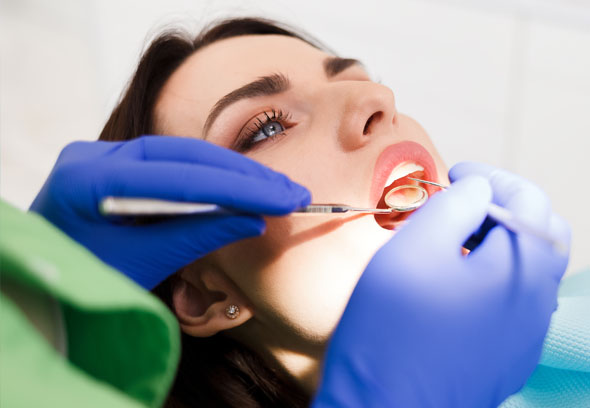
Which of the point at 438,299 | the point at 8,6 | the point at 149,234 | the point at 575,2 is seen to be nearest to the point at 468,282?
the point at 438,299

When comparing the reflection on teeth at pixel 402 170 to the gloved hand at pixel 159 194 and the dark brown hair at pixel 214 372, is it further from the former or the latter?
the dark brown hair at pixel 214 372

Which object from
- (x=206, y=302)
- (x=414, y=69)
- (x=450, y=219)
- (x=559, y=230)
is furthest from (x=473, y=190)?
(x=414, y=69)

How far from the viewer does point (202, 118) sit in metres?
0.96

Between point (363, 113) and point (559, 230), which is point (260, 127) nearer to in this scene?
point (363, 113)

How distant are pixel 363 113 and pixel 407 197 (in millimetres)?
178

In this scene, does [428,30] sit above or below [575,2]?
below

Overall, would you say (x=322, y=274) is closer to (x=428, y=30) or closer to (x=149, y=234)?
(x=149, y=234)

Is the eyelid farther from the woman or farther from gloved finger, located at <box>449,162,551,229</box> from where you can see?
gloved finger, located at <box>449,162,551,229</box>

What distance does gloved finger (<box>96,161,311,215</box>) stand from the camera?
0.70m

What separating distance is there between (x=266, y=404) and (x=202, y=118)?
544mm

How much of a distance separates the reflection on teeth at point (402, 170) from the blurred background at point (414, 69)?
95 centimetres

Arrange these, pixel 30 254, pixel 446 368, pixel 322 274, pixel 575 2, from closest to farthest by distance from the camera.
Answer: pixel 30 254 → pixel 446 368 → pixel 322 274 → pixel 575 2

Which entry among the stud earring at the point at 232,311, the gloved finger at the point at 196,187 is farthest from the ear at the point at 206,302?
the gloved finger at the point at 196,187

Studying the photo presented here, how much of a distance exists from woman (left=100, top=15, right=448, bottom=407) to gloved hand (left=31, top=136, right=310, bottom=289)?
0.12 metres
